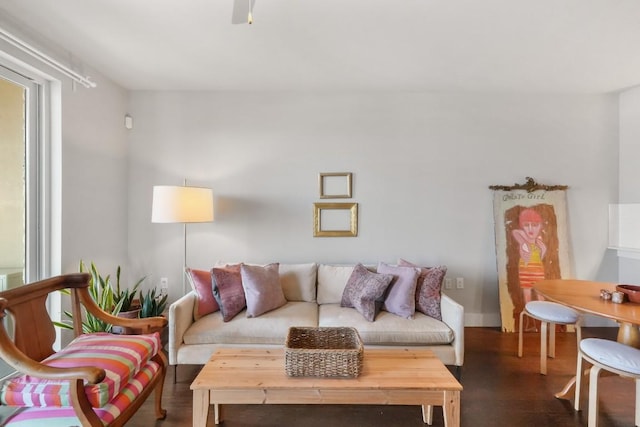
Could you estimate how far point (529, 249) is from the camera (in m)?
3.04

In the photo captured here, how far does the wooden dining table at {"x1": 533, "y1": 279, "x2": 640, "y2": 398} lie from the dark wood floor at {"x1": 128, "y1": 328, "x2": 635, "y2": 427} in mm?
197

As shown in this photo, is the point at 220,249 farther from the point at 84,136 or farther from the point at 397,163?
the point at 397,163

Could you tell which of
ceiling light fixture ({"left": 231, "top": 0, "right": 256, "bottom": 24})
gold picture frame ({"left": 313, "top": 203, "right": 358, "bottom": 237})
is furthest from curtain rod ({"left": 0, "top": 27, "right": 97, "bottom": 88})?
gold picture frame ({"left": 313, "top": 203, "right": 358, "bottom": 237})

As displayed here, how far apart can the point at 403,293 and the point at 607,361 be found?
117cm

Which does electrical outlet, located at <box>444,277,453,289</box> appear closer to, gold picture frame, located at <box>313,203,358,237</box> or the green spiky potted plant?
gold picture frame, located at <box>313,203,358,237</box>

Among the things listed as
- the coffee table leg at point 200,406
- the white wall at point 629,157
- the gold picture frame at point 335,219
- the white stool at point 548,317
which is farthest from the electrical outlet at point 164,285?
the white wall at point 629,157

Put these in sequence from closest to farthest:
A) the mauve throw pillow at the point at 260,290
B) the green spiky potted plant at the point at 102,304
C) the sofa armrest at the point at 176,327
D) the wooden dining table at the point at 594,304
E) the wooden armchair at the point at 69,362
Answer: the wooden armchair at the point at 69,362, the wooden dining table at the point at 594,304, the sofa armrest at the point at 176,327, the green spiky potted plant at the point at 102,304, the mauve throw pillow at the point at 260,290

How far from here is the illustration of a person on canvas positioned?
301 cm

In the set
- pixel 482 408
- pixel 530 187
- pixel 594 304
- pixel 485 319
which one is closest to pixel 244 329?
pixel 482 408

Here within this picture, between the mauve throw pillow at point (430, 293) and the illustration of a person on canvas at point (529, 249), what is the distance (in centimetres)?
117

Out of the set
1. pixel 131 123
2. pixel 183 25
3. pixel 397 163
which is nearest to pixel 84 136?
pixel 131 123

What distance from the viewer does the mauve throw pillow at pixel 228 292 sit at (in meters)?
2.27

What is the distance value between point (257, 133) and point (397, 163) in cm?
147

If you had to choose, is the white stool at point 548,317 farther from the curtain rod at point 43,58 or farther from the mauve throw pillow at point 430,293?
the curtain rod at point 43,58
